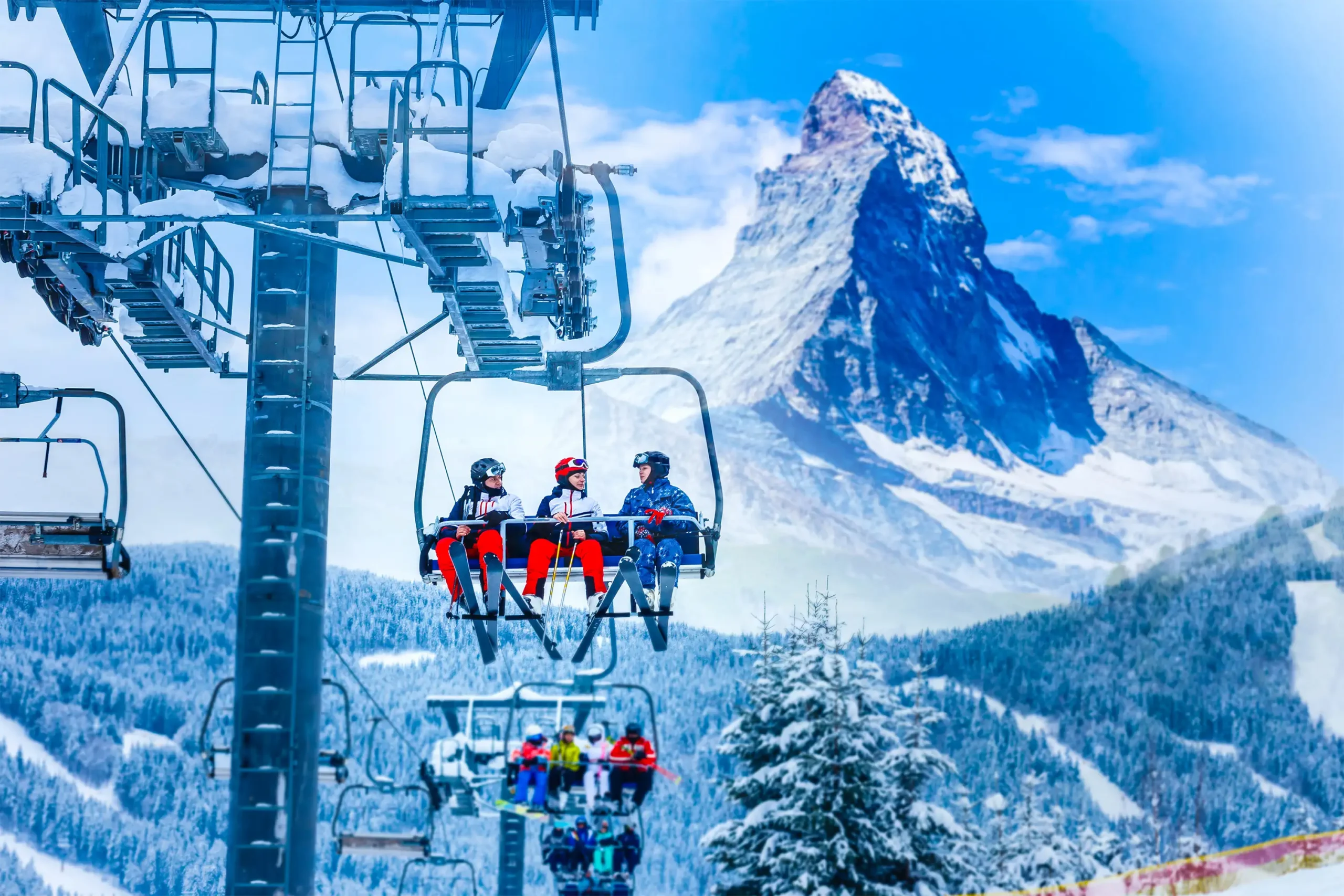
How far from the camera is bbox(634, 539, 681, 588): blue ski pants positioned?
38.7 feet

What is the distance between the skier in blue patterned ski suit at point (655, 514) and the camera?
11.8 metres

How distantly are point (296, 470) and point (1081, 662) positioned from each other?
158 meters

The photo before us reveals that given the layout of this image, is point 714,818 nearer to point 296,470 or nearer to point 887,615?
point 887,615

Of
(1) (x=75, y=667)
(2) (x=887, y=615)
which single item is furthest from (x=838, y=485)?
(1) (x=75, y=667)

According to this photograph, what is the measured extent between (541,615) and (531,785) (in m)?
7.92

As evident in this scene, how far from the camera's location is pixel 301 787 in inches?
453

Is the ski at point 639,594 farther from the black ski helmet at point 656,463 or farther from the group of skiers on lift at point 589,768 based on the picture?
the group of skiers on lift at point 589,768

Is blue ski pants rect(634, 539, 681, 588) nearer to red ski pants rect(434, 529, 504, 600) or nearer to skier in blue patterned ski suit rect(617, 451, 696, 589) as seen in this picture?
skier in blue patterned ski suit rect(617, 451, 696, 589)

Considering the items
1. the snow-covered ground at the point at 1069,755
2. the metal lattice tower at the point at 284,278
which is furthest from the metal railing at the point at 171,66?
the snow-covered ground at the point at 1069,755

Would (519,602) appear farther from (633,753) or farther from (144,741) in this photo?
(144,741)

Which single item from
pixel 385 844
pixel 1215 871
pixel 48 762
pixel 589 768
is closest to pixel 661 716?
pixel 1215 871

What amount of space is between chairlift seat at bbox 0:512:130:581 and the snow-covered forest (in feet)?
228

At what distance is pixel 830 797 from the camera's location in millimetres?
29984

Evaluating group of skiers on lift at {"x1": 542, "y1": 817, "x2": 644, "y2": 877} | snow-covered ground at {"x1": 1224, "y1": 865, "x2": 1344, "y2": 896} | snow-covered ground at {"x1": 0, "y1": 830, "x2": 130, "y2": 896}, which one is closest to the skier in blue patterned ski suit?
group of skiers on lift at {"x1": 542, "y1": 817, "x2": 644, "y2": 877}
